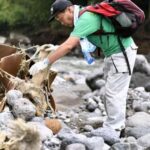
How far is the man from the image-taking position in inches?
221

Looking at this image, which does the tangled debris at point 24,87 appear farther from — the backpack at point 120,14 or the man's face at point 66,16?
the backpack at point 120,14

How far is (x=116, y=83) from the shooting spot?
607 cm

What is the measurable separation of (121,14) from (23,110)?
168 centimetres

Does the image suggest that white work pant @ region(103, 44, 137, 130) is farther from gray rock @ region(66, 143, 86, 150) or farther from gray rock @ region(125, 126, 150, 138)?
gray rock @ region(66, 143, 86, 150)

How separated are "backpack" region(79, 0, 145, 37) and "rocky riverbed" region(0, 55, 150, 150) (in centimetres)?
110

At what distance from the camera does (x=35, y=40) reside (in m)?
26.6

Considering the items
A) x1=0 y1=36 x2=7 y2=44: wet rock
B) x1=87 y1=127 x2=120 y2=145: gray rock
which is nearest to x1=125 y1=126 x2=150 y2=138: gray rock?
x1=87 y1=127 x2=120 y2=145: gray rock

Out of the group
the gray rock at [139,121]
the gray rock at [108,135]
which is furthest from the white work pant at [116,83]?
the gray rock at [139,121]

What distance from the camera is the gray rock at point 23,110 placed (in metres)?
6.43

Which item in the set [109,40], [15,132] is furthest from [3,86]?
[15,132]

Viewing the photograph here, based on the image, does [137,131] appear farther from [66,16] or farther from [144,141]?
[66,16]

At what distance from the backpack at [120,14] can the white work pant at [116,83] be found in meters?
0.20

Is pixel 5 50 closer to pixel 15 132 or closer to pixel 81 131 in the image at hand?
pixel 81 131

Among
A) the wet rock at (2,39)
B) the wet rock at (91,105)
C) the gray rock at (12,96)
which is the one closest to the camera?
the gray rock at (12,96)
